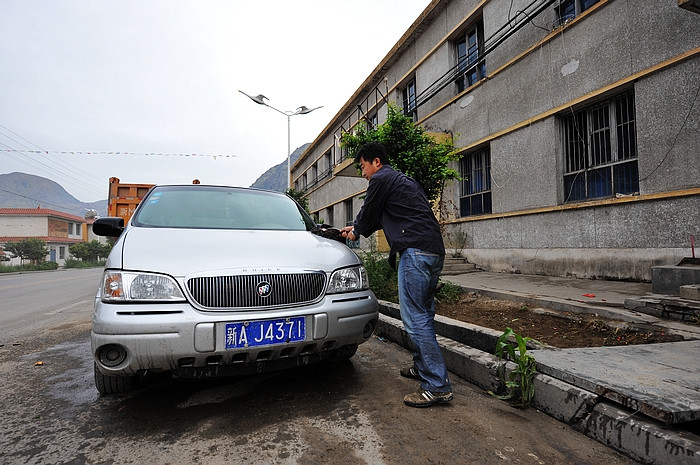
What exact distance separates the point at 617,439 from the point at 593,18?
7369 mm

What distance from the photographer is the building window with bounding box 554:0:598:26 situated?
699 cm

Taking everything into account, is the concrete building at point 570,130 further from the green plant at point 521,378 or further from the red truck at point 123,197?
the red truck at point 123,197

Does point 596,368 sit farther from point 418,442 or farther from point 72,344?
point 72,344

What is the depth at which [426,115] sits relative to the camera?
1208 centimetres

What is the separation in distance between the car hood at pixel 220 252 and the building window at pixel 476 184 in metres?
7.34

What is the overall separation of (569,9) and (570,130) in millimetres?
2401

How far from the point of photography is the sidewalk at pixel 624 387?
1643 mm

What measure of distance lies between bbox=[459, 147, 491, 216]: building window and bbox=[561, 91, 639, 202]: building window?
85.0 inches

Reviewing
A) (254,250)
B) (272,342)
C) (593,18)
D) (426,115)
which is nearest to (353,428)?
(272,342)

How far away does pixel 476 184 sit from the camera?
969cm

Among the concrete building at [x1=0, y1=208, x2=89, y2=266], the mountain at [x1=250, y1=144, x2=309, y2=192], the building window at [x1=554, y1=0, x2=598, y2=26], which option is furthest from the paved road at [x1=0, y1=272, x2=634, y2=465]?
the mountain at [x1=250, y1=144, x2=309, y2=192]

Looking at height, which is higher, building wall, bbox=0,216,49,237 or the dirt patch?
building wall, bbox=0,216,49,237

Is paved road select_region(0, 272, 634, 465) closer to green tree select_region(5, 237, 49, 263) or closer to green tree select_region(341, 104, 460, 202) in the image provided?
green tree select_region(341, 104, 460, 202)

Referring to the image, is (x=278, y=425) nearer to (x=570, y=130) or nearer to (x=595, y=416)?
(x=595, y=416)
